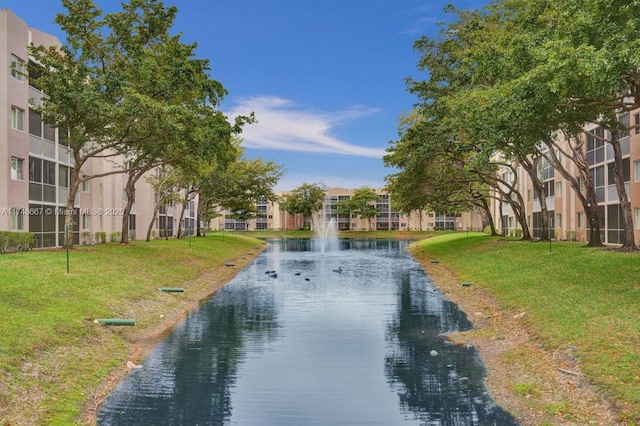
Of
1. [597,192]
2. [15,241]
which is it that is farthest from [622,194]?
[15,241]

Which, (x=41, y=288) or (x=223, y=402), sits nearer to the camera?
(x=223, y=402)

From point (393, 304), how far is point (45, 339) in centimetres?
1438

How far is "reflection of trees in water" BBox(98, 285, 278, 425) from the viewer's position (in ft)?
35.2

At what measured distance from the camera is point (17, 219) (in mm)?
34812

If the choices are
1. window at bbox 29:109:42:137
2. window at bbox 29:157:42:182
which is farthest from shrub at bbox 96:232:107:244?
window at bbox 29:109:42:137

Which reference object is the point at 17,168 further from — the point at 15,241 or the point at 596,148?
the point at 596,148

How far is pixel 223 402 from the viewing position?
11438 millimetres

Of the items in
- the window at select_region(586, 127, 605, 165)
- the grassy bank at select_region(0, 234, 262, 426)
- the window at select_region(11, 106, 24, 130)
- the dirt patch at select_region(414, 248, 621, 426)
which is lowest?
the dirt patch at select_region(414, 248, 621, 426)

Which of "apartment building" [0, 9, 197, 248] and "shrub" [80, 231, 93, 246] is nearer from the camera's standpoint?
"apartment building" [0, 9, 197, 248]

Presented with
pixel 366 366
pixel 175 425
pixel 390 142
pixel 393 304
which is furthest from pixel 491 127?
pixel 390 142

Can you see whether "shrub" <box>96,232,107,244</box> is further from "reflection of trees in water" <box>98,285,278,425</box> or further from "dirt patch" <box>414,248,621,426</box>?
"dirt patch" <box>414,248,621,426</box>

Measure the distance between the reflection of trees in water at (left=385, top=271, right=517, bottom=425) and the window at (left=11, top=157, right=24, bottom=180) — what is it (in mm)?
25416

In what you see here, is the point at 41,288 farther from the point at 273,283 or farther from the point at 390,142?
the point at 390,142

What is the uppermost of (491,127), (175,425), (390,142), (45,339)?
(390,142)
